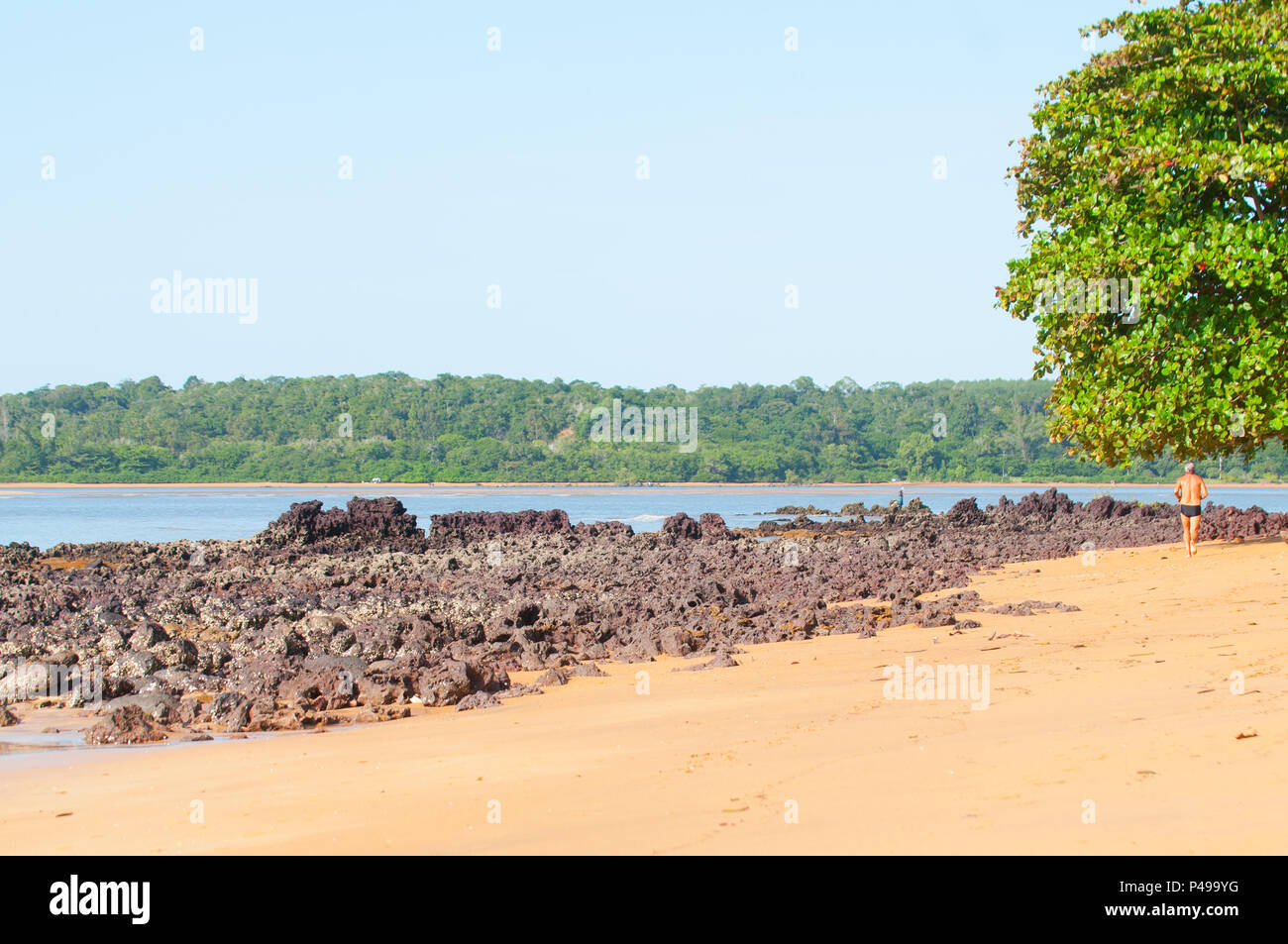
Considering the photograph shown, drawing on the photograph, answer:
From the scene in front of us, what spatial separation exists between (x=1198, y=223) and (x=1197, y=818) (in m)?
14.1

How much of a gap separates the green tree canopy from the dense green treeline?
97.3m

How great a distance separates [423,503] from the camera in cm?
8681

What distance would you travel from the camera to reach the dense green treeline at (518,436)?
123 m

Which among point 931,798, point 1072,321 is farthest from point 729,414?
point 931,798

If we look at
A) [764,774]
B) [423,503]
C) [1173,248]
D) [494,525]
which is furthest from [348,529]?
[423,503]

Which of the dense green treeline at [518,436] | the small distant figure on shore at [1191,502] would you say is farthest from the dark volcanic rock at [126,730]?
the dense green treeline at [518,436]

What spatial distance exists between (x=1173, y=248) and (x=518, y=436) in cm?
11913

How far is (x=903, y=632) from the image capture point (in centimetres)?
1346

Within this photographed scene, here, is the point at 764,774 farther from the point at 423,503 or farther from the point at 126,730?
the point at 423,503

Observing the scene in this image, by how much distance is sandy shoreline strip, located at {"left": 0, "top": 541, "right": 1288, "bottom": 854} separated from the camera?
5652mm

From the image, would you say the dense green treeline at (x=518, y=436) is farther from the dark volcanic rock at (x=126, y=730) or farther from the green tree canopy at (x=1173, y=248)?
the dark volcanic rock at (x=126, y=730)

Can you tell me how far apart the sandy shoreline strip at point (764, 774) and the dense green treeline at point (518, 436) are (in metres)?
108

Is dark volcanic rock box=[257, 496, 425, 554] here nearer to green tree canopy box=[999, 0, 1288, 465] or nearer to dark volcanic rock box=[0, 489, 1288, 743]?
dark volcanic rock box=[0, 489, 1288, 743]
